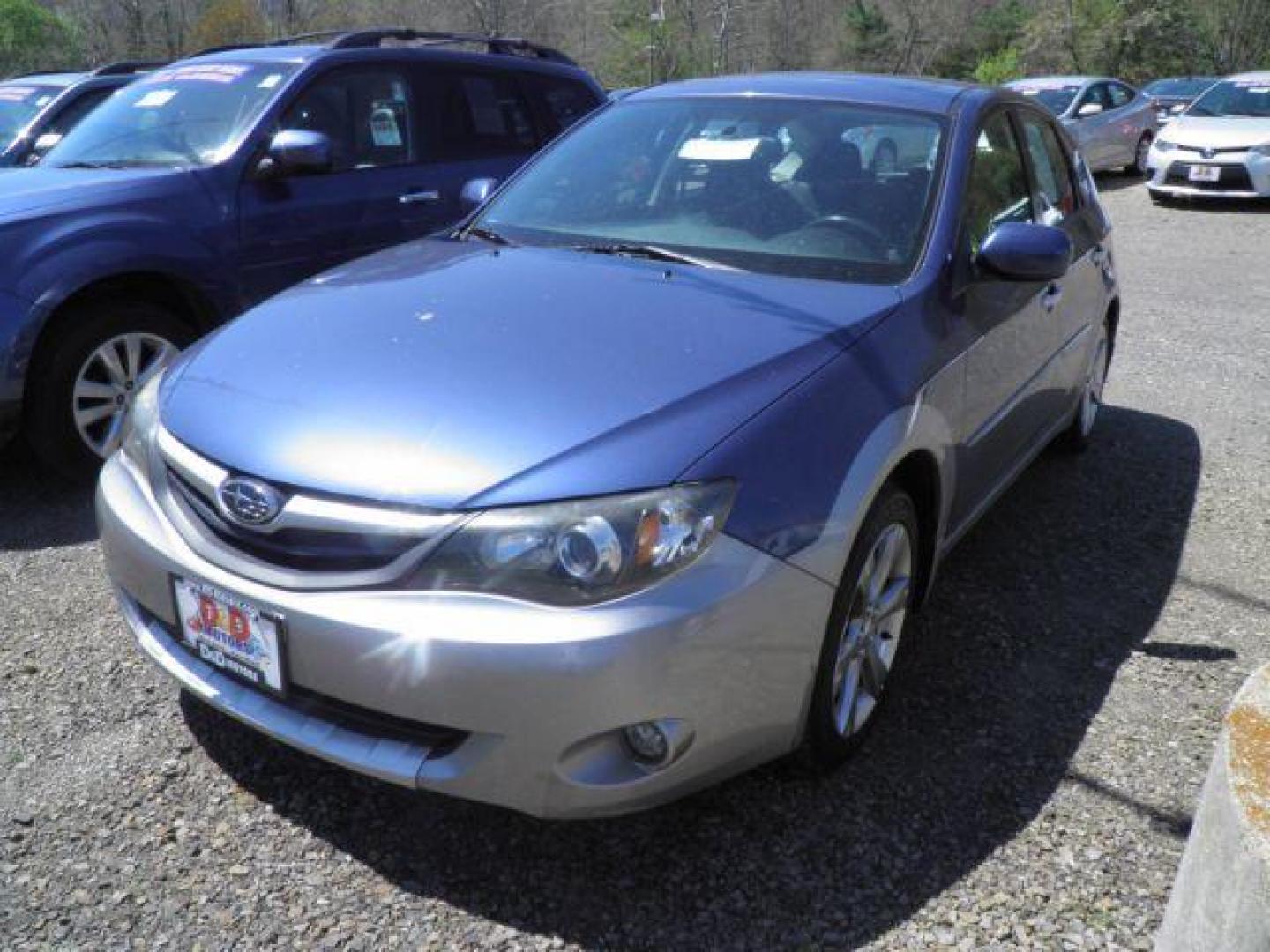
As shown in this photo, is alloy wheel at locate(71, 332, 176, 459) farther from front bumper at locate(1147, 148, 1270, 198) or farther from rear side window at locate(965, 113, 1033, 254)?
front bumper at locate(1147, 148, 1270, 198)

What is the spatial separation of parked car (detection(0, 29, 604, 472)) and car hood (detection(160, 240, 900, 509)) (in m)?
1.42

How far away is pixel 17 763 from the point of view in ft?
8.92

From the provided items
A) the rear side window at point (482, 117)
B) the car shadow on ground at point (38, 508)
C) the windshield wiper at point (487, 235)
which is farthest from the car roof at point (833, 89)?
the car shadow on ground at point (38, 508)

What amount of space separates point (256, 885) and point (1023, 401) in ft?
8.89

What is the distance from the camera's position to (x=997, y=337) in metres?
3.35

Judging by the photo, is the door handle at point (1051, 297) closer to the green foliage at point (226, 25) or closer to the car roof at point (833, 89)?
the car roof at point (833, 89)

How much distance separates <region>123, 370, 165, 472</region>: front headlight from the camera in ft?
8.66

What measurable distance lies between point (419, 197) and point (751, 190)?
2.55 meters

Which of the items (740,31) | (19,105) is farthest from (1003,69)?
(19,105)

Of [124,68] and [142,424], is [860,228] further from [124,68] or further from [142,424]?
[124,68]

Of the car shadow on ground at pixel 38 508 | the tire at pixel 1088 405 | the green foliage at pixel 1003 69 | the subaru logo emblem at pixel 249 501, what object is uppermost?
the subaru logo emblem at pixel 249 501

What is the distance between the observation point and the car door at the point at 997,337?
10.5 ft

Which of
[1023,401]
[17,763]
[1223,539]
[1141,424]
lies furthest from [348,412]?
[1141,424]

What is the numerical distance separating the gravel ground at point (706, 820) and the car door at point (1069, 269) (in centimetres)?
86
